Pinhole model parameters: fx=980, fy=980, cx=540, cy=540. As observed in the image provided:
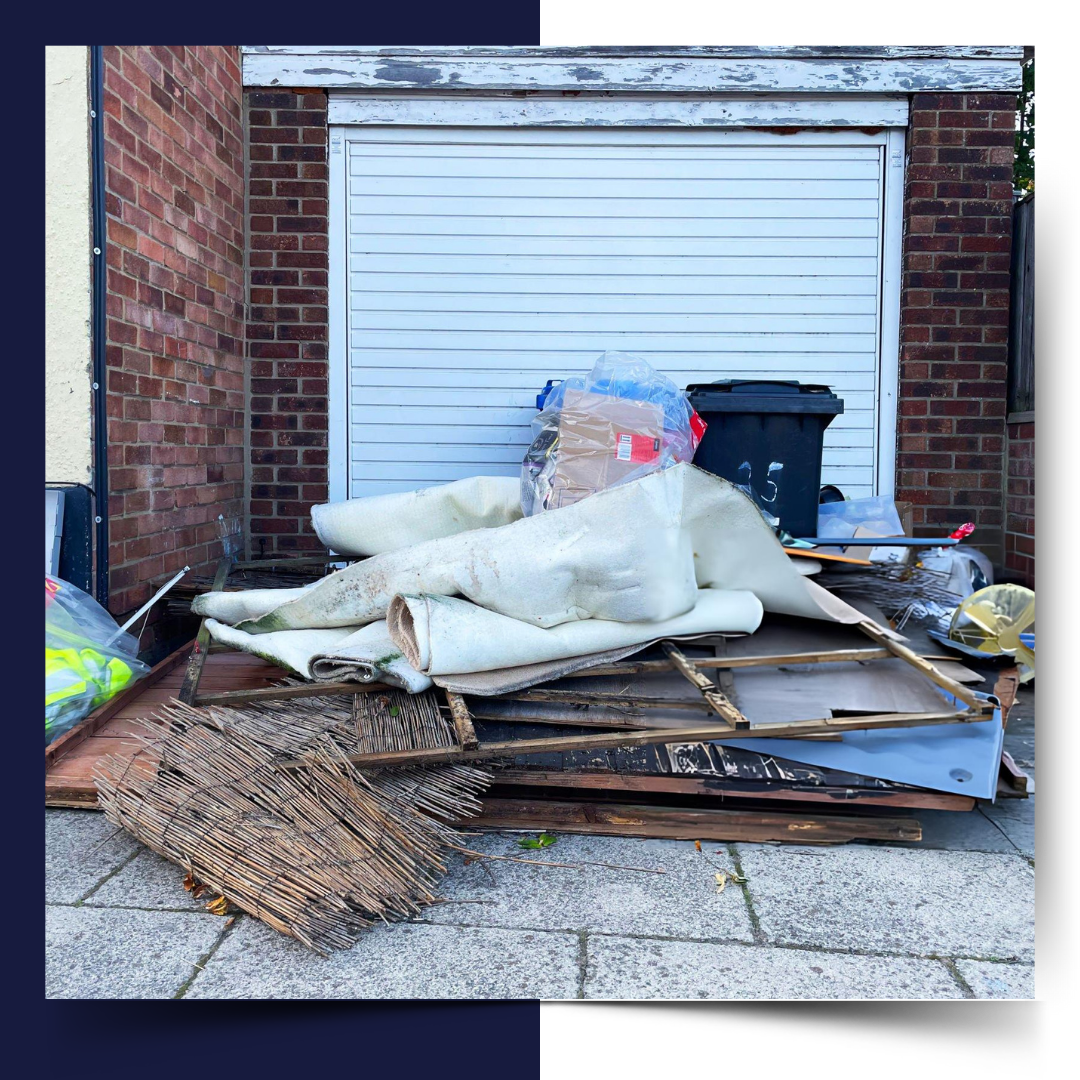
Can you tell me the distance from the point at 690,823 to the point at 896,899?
26.9 inches

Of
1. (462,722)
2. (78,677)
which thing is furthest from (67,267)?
(462,722)

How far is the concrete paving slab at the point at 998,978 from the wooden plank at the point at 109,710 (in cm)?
296

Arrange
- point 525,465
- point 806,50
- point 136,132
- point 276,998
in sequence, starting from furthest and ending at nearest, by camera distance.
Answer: point 806,50 < point 525,465 < point 136,132 < point 276,998

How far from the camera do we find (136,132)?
4.51 meters

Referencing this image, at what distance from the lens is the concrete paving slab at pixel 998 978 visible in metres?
2.42

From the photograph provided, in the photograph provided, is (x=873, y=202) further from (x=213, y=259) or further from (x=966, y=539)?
(x=213, y=259)

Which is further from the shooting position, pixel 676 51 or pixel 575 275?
pixel 575 275

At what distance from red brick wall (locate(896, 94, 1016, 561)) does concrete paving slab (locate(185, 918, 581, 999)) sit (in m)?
4.55

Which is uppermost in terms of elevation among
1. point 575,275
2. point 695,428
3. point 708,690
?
point 575,275

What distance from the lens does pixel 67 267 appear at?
410 cm

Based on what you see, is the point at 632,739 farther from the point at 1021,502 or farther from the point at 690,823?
the point at 1021,502

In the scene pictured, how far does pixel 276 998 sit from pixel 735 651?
7.23 ft

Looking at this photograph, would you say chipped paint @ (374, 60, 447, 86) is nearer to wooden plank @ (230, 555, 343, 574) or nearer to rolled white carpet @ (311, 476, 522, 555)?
rolled white carpet @ (311, 476, 522, 555)

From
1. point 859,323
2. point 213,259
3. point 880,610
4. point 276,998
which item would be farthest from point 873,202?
point 276,998
